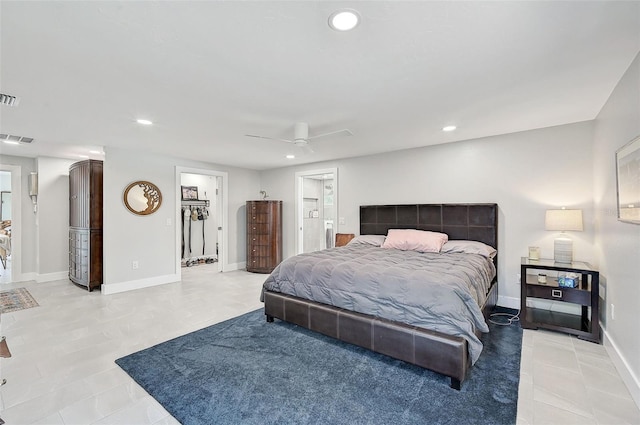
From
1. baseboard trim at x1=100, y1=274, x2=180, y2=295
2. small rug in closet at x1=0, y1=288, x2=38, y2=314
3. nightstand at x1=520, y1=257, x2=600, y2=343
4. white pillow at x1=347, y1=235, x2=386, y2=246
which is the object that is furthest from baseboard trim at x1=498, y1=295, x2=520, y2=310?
small rug in closet at x1=0, y1=288, x2=38, y2=314

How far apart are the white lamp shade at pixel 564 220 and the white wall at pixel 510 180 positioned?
1.16 feet

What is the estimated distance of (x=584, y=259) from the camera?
3.33 meters

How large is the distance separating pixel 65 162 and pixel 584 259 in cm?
866

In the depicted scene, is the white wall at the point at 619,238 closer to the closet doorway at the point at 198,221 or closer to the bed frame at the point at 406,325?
the bed frame at the point at 406,325

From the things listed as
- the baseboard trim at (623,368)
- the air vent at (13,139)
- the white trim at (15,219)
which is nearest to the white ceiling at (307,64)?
the air vent at (13,139)

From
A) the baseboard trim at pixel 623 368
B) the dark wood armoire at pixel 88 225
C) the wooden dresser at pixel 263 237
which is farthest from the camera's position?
the wooden dresser at pixel 263 237

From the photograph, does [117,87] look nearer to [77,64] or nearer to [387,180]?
[77,64]

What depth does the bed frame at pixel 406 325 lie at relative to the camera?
2.09 m

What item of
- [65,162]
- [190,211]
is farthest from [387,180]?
[65,162]

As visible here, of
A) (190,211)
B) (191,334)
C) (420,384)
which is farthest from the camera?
(190,211)

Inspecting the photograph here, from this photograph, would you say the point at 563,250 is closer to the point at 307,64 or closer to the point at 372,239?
the point at 372,239

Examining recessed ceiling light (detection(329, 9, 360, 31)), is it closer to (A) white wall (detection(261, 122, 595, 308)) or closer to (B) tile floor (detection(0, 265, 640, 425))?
(B) tile floor (detection(0, 265, 640, 425))

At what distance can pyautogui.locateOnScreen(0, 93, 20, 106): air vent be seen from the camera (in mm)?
2480

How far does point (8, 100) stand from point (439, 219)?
16.7ft
